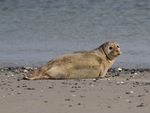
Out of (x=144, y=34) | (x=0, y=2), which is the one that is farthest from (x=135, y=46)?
(x=0, y=2)

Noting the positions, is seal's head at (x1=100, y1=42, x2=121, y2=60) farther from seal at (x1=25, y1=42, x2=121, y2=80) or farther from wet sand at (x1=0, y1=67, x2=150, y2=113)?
wet sand at (x1=0, y1=67, x2=150, y2=113)

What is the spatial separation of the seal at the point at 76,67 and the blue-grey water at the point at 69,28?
1450mm

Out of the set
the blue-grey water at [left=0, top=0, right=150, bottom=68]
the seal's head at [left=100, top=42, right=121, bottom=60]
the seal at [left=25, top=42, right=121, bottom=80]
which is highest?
the seal's head at [left=100, top=42, right=121, bottom=60]

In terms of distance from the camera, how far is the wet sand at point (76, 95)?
8.07 m

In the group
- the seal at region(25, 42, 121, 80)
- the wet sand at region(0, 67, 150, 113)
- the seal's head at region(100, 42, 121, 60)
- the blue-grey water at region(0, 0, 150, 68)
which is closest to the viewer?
the wet sand at region(0, 67, 150, 113)

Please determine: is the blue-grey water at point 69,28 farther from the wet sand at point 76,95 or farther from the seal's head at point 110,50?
the wet sand at point 76,95

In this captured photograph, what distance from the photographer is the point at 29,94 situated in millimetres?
9094

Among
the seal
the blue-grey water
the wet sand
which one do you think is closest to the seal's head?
the seal

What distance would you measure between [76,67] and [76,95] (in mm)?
2416

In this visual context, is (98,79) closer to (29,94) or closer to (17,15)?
(29,94)

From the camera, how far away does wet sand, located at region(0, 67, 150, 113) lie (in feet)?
26.5

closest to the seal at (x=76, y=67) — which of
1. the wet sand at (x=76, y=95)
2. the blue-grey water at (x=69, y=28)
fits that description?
the wet sand at (x=76, y=95)

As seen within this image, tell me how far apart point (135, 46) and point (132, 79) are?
4.63 meters

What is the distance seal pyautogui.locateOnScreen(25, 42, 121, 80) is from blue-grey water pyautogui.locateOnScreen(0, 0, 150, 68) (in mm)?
1450
